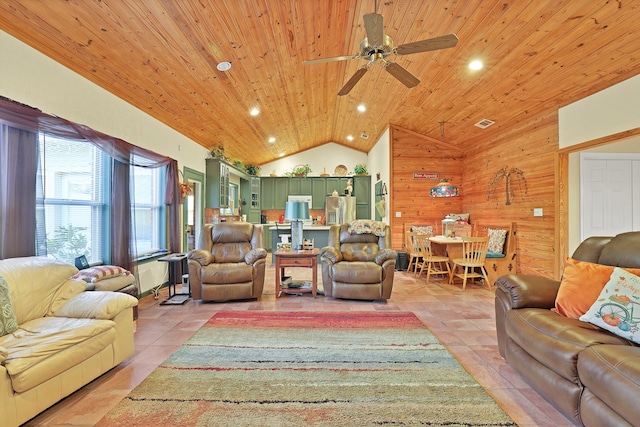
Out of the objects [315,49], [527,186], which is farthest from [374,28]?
[527,186]

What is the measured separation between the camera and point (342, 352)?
8.30 ft

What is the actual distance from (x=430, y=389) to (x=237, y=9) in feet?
11.1

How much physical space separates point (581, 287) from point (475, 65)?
2.75 m

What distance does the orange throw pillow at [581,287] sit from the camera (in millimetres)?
1943

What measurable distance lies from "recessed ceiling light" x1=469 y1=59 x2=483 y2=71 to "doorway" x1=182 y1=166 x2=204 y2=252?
464cm

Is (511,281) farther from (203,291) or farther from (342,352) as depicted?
(203,291)

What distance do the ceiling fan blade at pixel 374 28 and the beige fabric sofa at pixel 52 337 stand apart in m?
2.74

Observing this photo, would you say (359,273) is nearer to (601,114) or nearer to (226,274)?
(226,274)

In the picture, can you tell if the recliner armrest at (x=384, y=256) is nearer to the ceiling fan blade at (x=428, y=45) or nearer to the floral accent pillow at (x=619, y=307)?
the floral accent pillow at (x=619, y=307)

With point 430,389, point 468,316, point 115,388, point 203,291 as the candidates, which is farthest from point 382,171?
point 115,388

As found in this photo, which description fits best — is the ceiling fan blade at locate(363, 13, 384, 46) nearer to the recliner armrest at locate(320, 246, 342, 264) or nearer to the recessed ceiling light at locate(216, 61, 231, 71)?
the recessed ceiling light at locate(216, 61, 231, 71)

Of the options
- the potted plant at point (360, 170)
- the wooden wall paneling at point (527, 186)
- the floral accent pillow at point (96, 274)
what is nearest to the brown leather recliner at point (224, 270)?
the floral accent pillow at point (96, 274)

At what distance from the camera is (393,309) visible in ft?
12.1

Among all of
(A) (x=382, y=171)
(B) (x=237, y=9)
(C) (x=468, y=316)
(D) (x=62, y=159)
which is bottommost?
(C) (x=468, y=316)
